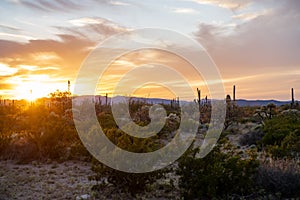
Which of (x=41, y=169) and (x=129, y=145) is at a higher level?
(x=129, y=145)

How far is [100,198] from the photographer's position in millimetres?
7301

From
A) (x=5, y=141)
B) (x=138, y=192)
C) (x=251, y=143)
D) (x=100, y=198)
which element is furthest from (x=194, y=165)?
(x=251, y=143)

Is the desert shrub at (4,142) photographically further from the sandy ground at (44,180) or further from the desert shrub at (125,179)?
the desert shrub at (125,179)

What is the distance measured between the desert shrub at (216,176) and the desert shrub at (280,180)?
304 millimetres

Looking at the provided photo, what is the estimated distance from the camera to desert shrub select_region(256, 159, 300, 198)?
714cm

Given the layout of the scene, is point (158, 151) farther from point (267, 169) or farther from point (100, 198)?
point (267, 169)

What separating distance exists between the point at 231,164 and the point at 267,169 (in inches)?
35.3

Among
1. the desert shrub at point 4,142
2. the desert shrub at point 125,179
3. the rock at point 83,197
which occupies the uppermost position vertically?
the desert shrub at point 4,142

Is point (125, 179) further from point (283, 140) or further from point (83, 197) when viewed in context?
point (283, 140)

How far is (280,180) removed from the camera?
717 cm

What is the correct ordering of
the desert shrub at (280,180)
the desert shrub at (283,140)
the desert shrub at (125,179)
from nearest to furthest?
the desert shrub at (280,180)
the desert shrub at (125,179)
the desert shrub at (283,140)

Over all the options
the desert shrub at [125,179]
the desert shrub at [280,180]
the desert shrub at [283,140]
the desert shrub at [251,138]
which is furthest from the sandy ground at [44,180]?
the desert shrub at [251,138]

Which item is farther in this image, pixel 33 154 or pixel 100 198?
pixel 33 154

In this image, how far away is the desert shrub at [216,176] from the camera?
698 centimetres
